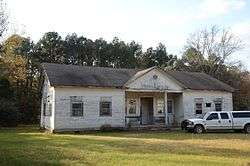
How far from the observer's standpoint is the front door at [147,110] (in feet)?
132

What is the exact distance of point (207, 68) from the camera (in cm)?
6506

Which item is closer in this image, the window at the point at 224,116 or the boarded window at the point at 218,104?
the window at the point at 224,116

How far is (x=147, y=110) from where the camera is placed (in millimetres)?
40562

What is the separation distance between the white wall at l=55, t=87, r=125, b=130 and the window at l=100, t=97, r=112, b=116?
27 centimetres

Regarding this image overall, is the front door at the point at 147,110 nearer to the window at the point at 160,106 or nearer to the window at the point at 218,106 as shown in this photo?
the window at the point at 160,106

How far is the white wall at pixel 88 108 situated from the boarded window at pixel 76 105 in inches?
10.2

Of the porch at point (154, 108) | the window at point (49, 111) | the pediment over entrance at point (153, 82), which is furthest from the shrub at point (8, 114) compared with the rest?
the pediment over entrance at point (153, 82)

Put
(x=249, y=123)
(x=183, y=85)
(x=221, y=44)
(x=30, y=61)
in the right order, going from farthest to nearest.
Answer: (x=221, y=44), (x=30, y=61), (x=183, y=85), (x=249, y=123)

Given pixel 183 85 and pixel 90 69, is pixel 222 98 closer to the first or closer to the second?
pixel 183 85

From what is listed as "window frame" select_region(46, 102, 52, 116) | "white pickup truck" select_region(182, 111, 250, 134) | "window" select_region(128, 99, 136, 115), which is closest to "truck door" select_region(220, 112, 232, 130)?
"white pickup truck" select_region(182, 111, 250, 134)

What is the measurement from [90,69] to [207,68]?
30435 mm

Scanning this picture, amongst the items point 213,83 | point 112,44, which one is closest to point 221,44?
point 112,44

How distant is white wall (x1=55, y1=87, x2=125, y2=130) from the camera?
33.7 meters

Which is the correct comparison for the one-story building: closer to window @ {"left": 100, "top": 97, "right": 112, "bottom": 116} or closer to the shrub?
window @ {"left": 100, "top": 97, "right": 112, "bottom": 116}
